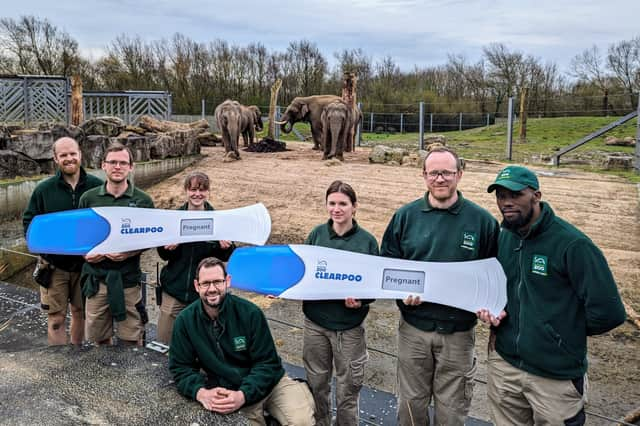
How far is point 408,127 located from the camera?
90.8 ft

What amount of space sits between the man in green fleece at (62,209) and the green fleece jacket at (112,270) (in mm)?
235

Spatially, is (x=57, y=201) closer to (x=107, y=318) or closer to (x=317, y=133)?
(x=107, y=318)

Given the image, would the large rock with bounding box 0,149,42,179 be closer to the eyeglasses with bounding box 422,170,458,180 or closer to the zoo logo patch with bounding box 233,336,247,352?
the zoo logo patch with bounding box 233,336,247,352

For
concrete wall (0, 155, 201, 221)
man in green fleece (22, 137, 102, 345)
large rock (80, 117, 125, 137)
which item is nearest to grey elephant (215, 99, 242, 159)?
concrete wall (0, 155, 201, 221)

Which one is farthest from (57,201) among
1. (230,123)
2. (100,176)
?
(230,123)

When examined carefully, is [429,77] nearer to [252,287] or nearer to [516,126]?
[516,126]

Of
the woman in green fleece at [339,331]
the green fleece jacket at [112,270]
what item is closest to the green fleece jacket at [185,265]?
the green fleece jacket at [112,270]

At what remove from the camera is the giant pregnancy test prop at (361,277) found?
280cm

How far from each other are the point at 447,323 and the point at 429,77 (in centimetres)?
3065

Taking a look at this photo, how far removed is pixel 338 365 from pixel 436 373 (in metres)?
0.55

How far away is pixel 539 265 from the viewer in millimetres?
2553

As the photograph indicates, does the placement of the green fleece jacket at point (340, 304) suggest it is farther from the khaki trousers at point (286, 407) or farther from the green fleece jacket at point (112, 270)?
the green fleece jacket at point (112, 270)

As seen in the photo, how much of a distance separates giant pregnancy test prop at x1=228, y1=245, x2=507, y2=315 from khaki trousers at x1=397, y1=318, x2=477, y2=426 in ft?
0.71

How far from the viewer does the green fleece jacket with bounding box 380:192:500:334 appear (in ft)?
9.52
